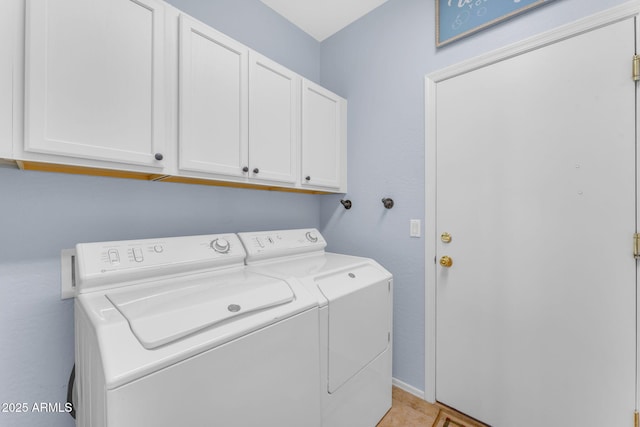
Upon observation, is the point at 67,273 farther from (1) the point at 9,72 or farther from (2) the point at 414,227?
(2) the point at 414,227

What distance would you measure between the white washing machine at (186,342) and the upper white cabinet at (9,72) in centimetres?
46

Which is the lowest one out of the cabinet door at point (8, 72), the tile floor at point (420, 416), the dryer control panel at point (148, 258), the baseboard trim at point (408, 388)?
the tile floor at point (420, 416)

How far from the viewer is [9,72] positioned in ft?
2.93

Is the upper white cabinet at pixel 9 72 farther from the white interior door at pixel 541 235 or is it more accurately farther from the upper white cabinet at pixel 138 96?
the white interior door at pixel 541 235

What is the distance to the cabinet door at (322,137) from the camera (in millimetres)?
1885

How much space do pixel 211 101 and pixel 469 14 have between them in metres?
1.56

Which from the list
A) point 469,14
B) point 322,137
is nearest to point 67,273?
point 322,137

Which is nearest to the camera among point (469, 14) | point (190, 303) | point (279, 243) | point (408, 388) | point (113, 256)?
point (190, 303)

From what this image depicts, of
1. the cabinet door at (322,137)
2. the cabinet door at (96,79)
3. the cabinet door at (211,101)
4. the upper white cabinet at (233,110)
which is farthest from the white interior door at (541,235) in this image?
the cabinet door at (96,79)

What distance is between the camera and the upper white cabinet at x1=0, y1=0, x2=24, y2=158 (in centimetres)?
88

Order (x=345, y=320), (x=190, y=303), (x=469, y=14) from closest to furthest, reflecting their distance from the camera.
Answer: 1. (x=190, y=303)
2. (x=345, y=320)
3. (x=469, y=14)

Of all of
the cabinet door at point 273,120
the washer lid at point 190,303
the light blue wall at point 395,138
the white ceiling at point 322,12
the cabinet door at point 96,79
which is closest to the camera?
the washer lid at point 190,303

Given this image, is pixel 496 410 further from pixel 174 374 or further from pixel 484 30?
pixel 484 30

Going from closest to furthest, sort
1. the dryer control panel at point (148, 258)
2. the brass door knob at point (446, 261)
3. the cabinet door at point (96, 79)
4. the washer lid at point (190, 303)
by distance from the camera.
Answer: the washer lid at point (190, 303) < the cabinet door at point (96, 79) < the dryer control panel at point (148, 258) < the brass door knob at point (446, 261)
